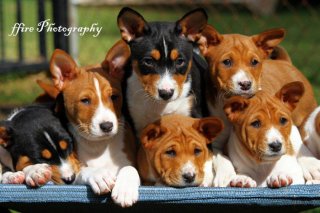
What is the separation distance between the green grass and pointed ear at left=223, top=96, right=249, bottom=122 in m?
4.42

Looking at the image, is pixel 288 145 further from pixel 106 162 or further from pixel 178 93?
pixel 106 162

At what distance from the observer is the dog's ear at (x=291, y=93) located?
3625mm

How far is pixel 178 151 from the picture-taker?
11.4 ft

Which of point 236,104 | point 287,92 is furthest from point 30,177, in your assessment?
point 287,92

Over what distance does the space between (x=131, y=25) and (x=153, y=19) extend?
28.8 feet

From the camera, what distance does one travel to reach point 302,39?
38.9 ft

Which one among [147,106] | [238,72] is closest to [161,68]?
[147,106]

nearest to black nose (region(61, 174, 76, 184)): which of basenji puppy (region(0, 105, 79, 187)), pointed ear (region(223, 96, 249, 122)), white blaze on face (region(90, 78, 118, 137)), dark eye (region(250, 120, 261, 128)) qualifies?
basenji puppy (region(0, 105, 79, 187))

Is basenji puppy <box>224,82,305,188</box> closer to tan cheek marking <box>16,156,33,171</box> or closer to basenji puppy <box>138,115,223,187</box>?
basenji puppy <box>138,115,223,187</box>

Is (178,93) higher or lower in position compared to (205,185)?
higher

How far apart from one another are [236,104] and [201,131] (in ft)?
0.76

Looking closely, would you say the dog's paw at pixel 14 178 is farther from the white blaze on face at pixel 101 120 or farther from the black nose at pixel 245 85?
the black nose at pixel 245 85

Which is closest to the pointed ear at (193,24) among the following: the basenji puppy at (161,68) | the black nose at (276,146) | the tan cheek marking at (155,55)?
the basenji puppy at (161,68)

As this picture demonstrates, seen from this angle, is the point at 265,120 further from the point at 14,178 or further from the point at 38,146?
the point at 14,178
